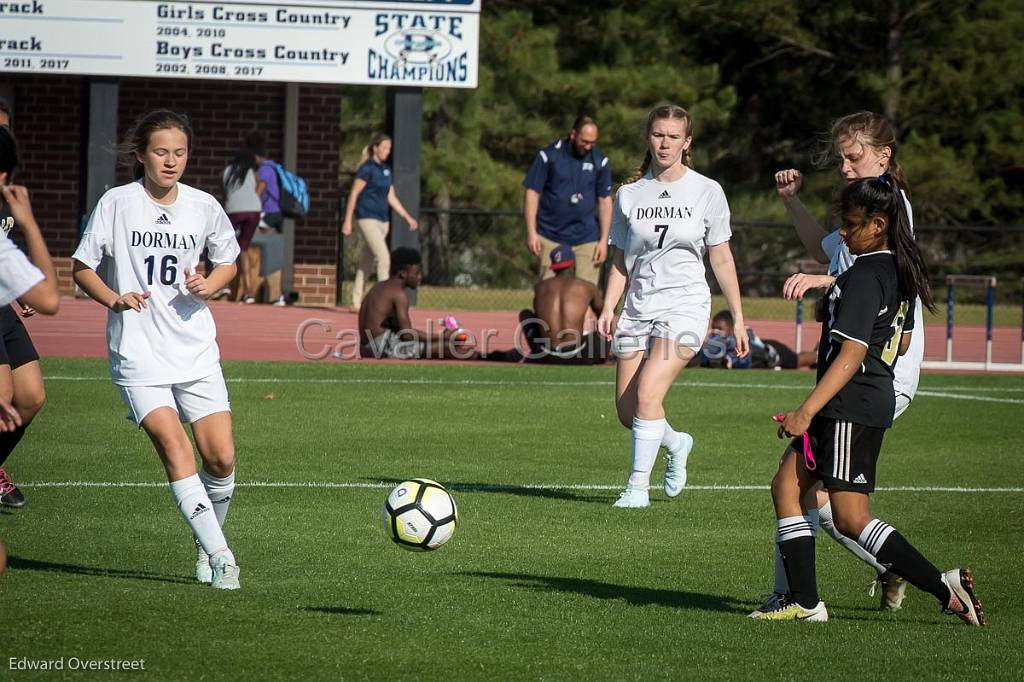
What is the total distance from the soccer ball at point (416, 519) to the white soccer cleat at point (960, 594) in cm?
202

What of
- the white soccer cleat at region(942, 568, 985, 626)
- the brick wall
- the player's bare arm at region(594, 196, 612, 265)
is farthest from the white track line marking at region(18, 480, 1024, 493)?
the brick wall

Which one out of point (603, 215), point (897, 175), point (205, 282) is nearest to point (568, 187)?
point (603, 215)

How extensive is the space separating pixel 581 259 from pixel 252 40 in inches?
272

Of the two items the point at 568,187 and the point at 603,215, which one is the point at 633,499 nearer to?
the point at 603,215

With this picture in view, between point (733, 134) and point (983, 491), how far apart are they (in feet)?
87.8

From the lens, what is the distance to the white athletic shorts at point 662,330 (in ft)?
28.2

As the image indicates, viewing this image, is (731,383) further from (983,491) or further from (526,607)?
(526,607)

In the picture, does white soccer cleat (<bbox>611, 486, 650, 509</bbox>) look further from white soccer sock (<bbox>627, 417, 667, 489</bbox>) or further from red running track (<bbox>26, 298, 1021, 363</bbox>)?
red running track (<bbox>26, 298, 1021, 363</bbox>)

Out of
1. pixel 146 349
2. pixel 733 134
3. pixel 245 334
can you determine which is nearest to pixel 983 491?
pixel 146 349

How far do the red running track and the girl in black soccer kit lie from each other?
1143 centimetres

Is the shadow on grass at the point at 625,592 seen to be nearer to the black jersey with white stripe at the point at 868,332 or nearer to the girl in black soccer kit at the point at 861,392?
the girl in black soccer kit at the point at 861,392

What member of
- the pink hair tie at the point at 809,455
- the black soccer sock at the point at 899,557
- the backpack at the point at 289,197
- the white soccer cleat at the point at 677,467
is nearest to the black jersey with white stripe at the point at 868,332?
the pink hair tie at the point at 809,455

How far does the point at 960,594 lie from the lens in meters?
5.95

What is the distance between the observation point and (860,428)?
225 inches
